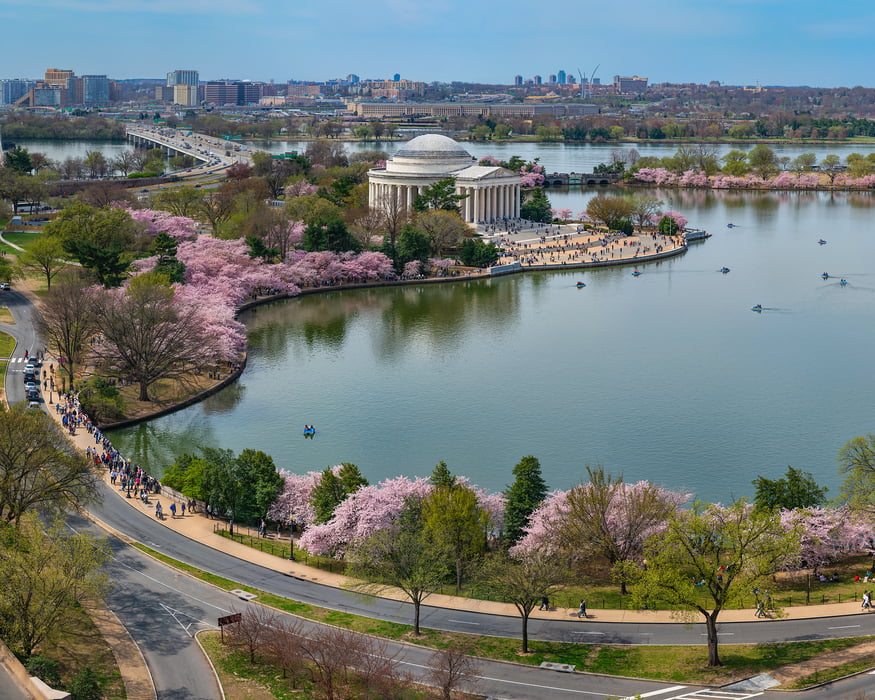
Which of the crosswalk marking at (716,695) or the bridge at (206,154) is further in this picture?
the bridge at (206,154)

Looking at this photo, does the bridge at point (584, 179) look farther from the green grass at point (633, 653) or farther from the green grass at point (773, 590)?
the green grass at point (633, 653)

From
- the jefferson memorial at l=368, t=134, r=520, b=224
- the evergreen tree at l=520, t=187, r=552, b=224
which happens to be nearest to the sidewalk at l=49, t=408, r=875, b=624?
the jefferson memorial at l=368, t=134, r=520, b=224

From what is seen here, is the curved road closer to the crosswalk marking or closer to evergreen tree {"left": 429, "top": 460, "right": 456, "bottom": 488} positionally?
the crosswalk marking

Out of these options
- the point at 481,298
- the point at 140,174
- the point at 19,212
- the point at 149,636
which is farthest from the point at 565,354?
the point at 140,174

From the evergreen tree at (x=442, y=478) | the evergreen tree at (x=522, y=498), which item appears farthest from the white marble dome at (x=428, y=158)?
the evergreen tree at (x=522, y=498)

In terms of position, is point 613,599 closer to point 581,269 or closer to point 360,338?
point 360,338

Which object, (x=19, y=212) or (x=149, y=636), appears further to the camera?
(x=19, y=212)
